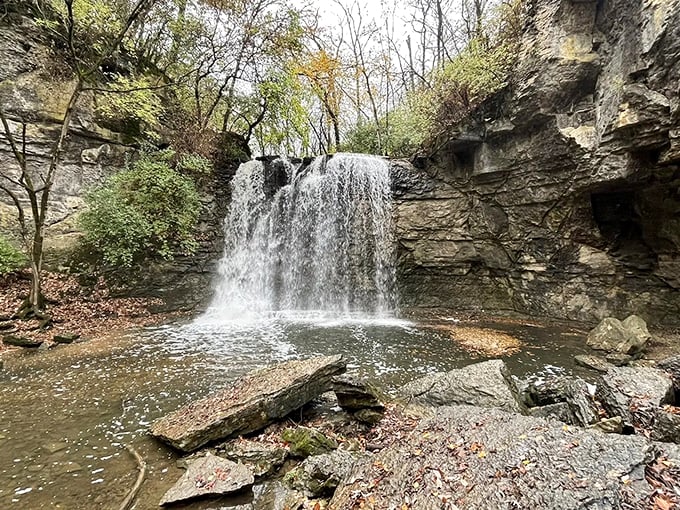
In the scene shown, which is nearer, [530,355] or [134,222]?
[530,355]

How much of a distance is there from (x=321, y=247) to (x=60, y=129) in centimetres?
828

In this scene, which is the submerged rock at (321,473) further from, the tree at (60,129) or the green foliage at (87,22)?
the green foliage at (87,22)

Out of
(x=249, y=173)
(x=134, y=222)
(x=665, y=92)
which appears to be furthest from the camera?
(x=249, y=173)

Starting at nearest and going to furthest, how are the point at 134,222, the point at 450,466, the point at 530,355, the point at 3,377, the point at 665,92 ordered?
the point at 450,466 < the point at 3,377 < the point at 665,92 < the point at 530,355 < the point at 134,222

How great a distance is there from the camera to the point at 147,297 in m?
9.45

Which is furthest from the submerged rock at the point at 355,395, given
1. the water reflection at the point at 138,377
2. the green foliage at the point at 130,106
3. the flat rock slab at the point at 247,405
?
the green foliage at the point at 130,106

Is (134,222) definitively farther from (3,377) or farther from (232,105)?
(232,105)

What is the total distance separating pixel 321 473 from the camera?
2.60m

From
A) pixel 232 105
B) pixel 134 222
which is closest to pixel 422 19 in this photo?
pixel 232 105

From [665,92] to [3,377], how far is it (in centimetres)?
1172

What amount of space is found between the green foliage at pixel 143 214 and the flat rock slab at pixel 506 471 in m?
9.19

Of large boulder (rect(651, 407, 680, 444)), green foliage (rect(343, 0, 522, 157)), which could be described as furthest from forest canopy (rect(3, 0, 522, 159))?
large boulder (rect(651, 407, 680, 444))

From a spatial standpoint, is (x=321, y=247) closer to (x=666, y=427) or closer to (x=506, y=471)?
(x=666, y=427)

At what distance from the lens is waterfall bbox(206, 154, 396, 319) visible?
1095 cm
